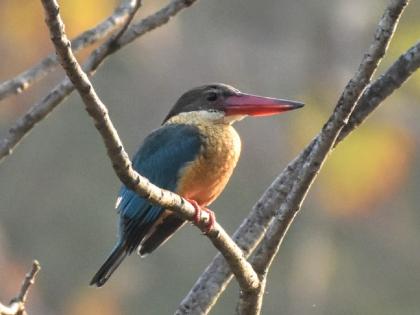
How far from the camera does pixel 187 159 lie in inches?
185

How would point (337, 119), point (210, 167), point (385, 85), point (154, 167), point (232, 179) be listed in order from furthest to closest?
1. point (232, 179)
2. point (154, 167)
3. point (210, 167)
4. point (385, 85)
5. point (337, 119)

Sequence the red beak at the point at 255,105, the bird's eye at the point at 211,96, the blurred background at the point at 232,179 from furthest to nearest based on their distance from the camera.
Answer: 1. the blurred background at the point at 232,179
2. the bird's eye at the point at 211,96
3. the red beak at the point at 255,105

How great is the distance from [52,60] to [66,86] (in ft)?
0.60

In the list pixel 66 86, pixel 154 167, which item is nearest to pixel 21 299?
pixel 66 86

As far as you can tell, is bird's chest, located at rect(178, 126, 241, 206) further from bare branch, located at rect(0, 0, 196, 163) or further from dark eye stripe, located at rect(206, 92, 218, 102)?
bare branch, located at rect(0, 0, 196, 163)

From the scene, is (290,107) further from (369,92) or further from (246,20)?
(246,20)

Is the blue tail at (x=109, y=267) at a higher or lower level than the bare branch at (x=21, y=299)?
lower

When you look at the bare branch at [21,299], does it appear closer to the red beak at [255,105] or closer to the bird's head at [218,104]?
the red beak at [255,105]

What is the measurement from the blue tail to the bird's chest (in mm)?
371

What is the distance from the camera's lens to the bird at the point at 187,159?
4555 millimetres

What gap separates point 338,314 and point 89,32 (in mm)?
→ 10766

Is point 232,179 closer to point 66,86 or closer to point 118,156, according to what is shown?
point 66,86

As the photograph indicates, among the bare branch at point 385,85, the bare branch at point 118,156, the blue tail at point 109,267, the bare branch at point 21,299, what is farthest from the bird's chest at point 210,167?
the bare branch at point 21,299

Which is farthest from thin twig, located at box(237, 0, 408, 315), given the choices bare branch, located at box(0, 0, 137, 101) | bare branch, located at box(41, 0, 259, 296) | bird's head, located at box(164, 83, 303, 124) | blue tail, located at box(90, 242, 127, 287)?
bird's head, located at box(164, 83, 303, 124)
